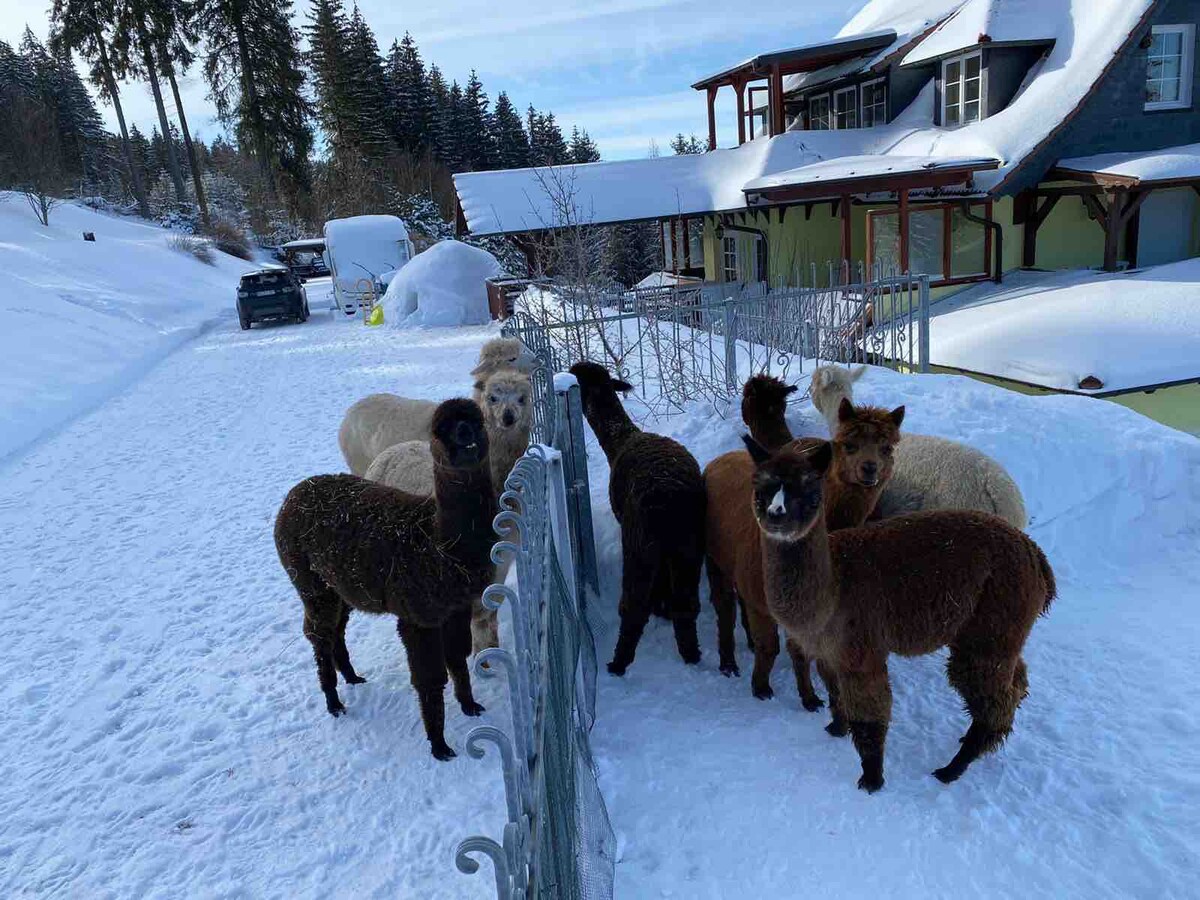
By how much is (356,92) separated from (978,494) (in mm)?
45824

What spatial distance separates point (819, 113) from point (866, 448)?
20929mm

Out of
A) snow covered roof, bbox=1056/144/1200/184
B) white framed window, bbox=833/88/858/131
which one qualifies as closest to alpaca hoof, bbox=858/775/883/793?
snow covered roof, bbox=1056/144/1200/184

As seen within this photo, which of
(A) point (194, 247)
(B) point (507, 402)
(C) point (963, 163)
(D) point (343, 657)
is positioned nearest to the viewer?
(D) point (343, 657)

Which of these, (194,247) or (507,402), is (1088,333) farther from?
(194,247)

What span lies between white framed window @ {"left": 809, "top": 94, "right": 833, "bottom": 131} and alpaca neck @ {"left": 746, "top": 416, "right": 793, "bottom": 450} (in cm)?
1925

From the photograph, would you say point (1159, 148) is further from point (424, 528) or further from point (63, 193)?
point (63, 193)

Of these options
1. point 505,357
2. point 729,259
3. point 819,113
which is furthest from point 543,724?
point 819,113

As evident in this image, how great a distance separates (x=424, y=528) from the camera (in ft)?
11.8

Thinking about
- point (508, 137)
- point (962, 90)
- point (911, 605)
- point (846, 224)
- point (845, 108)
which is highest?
point (508, 137)

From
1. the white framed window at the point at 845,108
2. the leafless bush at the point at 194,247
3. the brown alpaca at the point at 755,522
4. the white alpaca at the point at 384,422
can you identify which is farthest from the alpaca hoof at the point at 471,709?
the leafless bush at the point at 194,247

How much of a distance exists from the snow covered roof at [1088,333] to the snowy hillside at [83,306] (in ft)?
45.7

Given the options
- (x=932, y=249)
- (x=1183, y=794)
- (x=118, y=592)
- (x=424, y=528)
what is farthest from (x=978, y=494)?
(x=932, y=249)

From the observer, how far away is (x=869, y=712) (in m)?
3.21

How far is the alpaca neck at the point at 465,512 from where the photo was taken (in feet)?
11.3
